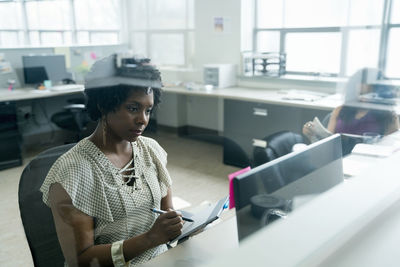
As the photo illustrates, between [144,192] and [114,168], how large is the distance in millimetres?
97

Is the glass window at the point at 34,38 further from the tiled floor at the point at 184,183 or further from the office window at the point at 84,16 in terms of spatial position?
the tiled floor at the point at 184,183

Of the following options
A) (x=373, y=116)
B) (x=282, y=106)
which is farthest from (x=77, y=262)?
(x=282, y=106)

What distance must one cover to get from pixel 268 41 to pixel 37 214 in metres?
2.79

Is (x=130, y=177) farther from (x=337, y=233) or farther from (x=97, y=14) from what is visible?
(x=97, y=14)

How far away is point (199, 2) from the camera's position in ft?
8.56

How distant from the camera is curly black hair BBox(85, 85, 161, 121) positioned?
76 cm

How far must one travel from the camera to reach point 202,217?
86 cm

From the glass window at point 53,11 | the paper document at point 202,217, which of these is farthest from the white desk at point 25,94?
the paper document at point 202,217

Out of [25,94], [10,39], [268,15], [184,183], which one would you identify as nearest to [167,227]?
[184,183]

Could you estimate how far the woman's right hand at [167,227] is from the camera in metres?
0.75

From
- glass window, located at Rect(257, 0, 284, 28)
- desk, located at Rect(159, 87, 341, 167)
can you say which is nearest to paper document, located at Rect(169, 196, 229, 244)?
desk, located at Rect(159, 87, 341, 167)

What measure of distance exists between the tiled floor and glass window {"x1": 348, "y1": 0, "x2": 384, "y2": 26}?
0.86 metres

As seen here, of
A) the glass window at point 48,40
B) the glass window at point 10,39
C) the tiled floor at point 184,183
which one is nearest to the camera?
the tiled floor at point 184,183

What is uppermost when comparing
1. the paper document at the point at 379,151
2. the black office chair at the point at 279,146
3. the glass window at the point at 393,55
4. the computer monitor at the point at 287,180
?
the glass window at the point at 393,55
